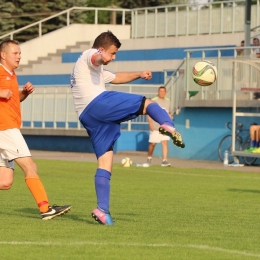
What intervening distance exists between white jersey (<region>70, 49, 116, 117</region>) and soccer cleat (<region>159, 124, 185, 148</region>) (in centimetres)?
93

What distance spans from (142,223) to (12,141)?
1.68 m

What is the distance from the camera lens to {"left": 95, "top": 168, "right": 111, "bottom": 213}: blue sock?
33.0 feet

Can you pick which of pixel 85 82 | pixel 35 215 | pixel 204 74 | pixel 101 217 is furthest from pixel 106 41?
pixel 204 74

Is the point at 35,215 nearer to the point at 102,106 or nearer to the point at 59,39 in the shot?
the point at 102,106

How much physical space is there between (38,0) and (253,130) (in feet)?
93.8

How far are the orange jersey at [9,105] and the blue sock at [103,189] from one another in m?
1.16

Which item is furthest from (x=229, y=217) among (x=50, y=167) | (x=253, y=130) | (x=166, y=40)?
(x=166, y=40)

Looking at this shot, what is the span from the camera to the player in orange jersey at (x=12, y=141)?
10.5 meters

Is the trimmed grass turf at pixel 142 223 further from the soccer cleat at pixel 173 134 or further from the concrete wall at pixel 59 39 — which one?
the concrete wall at pixel 59 39

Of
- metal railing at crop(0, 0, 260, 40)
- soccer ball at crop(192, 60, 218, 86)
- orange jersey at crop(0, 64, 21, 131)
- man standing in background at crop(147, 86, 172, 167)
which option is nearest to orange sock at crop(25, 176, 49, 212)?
orange jersey at crop(0, 64, 21, 131)

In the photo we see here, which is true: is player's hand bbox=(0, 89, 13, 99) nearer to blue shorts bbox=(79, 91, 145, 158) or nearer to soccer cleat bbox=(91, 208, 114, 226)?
blue shorts bbox=(79, 91, 145, 158)

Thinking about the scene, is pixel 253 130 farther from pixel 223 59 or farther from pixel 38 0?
pixel 38 0

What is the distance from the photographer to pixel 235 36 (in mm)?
36500

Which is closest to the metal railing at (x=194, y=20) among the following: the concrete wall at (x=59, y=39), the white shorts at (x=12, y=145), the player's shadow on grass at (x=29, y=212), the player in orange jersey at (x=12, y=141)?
the concrete wall at (x=59, y=39)
